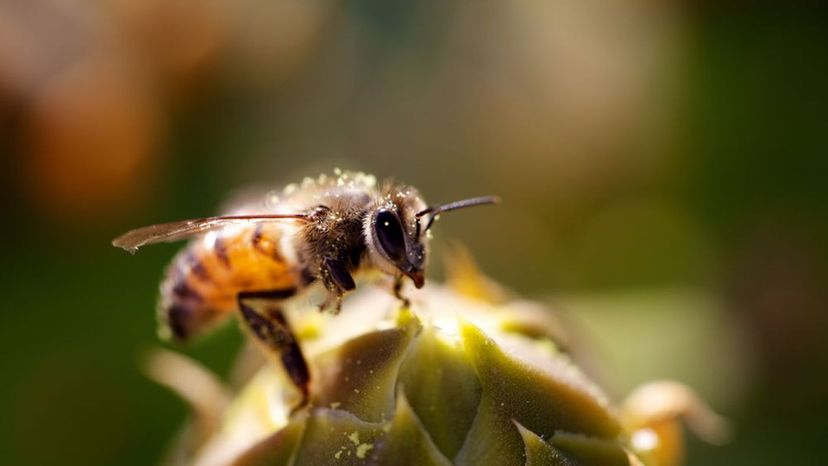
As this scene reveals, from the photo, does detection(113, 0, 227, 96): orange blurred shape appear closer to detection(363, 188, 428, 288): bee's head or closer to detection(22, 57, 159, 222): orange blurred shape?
detection(22, 57, 159, 222): orange blurred shape

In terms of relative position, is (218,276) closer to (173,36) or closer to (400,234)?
(400,234)

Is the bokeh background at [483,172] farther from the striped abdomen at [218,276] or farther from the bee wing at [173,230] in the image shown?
the bee wing at [173,230]

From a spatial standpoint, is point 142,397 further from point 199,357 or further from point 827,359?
point 827,359

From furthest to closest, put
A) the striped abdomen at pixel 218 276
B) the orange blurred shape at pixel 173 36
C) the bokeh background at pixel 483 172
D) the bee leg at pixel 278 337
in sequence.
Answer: the orange blurred shape at pixel 173 36, the bokeh background at pixel 483 172, the striped abdomen at pixel 218 276, the bee leg at pixel 278 337

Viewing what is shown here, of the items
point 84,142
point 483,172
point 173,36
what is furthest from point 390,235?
point 483,172

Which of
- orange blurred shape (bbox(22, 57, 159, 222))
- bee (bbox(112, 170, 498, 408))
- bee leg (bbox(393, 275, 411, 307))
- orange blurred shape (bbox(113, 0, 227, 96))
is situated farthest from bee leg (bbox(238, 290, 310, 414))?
orange blurred shape (bbox(113, 0, 227, 96))

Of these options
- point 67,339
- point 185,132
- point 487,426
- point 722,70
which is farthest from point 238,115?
point 487,426

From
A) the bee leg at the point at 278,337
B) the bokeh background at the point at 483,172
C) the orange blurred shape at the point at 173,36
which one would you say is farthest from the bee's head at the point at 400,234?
the orange blurred shape at the point at 173,36

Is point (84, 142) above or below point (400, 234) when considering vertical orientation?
below

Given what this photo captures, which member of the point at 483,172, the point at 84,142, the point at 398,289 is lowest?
the point at 483,172
